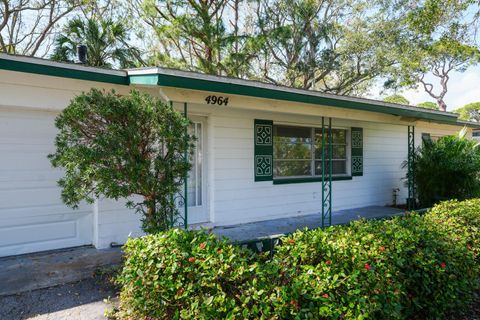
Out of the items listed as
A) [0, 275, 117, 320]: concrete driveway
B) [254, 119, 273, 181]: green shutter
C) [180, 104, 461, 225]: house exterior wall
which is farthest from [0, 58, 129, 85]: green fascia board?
[254, 119, 273, 181]: green shutter

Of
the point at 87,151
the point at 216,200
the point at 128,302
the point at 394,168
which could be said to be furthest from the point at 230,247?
the point at 394,168

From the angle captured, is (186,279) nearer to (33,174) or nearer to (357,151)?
(33,174)


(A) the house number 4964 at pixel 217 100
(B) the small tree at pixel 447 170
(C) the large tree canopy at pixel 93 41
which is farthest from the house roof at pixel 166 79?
(C) the large tree canopy at pixel 93 41

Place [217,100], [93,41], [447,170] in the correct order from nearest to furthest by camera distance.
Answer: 1. [217,100]
2. [447,170]
3. [93,41]

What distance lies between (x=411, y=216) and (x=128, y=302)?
3.23 metres

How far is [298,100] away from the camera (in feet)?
21.2

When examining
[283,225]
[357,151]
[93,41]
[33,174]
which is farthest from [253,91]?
[93,41]

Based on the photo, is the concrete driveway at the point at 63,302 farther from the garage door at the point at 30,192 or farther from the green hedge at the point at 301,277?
the garage door at the point at 30,192

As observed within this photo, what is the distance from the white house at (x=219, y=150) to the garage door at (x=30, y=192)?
0.01 metres

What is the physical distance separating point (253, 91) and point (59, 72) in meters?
2.74

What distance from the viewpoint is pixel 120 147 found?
366cm

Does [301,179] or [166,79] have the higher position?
[166,79]

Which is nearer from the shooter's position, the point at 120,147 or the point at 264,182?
the point at 120,147

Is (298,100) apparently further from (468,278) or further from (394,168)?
(394,168)
